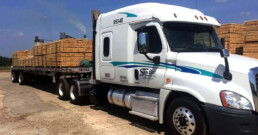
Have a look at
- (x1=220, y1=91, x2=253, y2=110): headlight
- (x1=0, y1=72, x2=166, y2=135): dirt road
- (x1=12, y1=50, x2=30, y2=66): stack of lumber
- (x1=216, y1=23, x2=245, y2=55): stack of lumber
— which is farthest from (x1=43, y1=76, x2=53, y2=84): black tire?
(x1=220, y1=91, x2=253, y2=110): headlight

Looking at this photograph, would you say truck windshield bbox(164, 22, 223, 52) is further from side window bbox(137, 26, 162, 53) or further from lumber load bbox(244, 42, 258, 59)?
lumber load bbox(244, 42, 258, 59)

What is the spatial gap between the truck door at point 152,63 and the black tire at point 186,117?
0.65 metres

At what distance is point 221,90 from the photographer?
164 inches

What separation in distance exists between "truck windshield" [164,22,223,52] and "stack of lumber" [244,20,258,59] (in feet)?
12.4

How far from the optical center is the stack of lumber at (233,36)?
968cm

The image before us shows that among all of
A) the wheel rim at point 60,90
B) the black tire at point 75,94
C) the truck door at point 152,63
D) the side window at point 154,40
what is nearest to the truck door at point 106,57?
the truck door at point 152,63

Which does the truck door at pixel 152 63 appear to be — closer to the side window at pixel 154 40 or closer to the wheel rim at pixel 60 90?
the side window at pixel 154 40

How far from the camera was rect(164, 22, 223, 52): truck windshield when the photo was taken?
5.26 metres

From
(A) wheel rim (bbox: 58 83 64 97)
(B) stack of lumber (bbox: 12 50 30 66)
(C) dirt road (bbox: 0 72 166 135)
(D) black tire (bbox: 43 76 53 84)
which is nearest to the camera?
(C) dirt road (bbox: 0 72 166 135)

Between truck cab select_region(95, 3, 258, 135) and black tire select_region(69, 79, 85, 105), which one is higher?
truck cab select_region(95, 3, 258, 135)

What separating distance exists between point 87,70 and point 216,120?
259 inches

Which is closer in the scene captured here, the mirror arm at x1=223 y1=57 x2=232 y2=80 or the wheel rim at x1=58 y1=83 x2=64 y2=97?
Result: the mirror arm at x1=223 y1=57 x2=232 y2=80

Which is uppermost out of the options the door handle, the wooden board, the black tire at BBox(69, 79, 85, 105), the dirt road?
the wooden board

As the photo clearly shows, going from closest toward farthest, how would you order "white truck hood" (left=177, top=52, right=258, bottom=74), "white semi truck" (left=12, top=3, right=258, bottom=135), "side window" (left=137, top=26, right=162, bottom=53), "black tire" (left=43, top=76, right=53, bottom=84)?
"white semi truck" (left=12, top=3, right=258, bottom=135) < "white truck hood" (left=177, top=52, right=258, bottom=74) < "side window" (left=137, top=26, right=162, bottom=53) < "black tire" (left=43, top=76, right=53, bottom=84)
